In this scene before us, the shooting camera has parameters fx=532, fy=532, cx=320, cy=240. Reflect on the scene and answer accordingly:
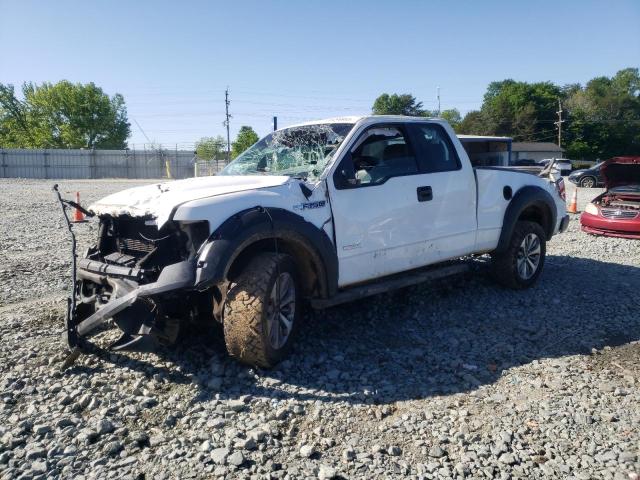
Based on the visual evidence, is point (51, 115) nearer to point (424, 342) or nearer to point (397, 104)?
point (397, 104)

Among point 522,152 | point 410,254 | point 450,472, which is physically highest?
point 522,152

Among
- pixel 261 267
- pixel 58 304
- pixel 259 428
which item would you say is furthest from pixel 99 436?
pixel 58 304

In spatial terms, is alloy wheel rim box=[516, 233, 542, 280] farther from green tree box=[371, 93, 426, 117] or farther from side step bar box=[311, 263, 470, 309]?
green tree box=[371, 93, 426, 117]

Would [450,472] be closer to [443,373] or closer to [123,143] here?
[443,373]

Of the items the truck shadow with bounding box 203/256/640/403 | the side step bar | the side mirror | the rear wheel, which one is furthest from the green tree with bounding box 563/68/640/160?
the side mirror

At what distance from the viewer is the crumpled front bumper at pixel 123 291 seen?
3578mm

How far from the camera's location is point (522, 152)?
2938 inches

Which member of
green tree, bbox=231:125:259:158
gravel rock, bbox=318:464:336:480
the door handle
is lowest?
gravel rock, bbox=318:464:336:480

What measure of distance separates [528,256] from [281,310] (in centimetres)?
369

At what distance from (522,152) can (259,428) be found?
78.1m

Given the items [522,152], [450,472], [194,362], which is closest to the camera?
[450,472]

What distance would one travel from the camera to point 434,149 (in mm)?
5469

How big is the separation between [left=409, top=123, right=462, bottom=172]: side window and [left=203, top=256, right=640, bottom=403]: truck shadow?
4.98 ft

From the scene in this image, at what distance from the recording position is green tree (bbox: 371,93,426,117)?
86.7m
